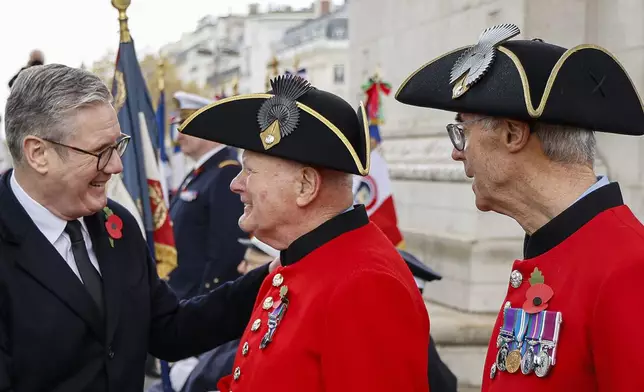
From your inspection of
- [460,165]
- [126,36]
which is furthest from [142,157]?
[460,165]

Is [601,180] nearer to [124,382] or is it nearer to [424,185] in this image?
[124,382]

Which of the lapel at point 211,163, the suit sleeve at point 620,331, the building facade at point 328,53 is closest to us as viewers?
the suit sleeve at point 620,331

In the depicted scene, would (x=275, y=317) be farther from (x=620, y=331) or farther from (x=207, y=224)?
(x=207, y=224)

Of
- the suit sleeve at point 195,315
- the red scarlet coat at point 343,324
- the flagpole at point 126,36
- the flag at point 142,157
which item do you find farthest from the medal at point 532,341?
the flag at point 142,157

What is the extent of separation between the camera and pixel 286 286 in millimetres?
2664

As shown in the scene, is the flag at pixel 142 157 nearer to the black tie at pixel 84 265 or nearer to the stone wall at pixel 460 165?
the stone wall at pixel 460 165

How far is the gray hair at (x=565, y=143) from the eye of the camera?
91.4 inches

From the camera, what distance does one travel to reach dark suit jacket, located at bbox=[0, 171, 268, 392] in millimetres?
2744

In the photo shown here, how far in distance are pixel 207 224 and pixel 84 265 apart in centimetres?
377

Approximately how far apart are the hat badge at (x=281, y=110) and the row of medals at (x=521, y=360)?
81 cm

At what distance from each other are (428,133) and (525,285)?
4.92m

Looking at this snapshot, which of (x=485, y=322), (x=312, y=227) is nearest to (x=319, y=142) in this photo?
(x=312, y=227)

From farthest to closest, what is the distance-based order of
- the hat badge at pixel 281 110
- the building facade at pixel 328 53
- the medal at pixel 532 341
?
the building facade at pixel 328 53 → the hat badge at pixel 281 110 → the medal at pixel 532 341

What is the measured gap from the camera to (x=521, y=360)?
2266 mm
